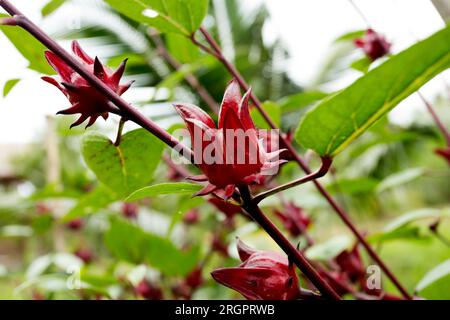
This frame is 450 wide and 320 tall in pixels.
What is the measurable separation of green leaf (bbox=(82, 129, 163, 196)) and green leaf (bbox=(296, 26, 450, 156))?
15cm

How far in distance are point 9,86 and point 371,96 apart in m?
0.45

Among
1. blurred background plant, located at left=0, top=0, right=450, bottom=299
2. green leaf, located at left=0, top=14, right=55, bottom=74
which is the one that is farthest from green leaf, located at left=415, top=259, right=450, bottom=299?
green leaf, located at left=0, top=14, right=55, bottom=74

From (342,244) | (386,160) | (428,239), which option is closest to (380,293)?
(342,244)

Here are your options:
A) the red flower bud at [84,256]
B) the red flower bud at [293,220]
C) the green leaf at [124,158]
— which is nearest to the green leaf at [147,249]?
the red flower bud at [293,220]

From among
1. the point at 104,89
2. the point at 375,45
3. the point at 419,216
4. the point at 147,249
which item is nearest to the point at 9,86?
the point at 104,89

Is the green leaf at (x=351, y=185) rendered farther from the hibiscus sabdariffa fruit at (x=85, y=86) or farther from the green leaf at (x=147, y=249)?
the hibiscus sabdariffa fruit at (x=85, y=86)

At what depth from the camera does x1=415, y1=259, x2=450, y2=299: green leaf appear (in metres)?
A: 0.50

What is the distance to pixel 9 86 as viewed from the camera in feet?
1.94

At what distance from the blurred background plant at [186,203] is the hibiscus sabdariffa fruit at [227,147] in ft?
0.54

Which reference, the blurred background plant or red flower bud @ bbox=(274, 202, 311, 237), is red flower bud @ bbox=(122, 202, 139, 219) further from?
red flower bud @ bbox=(274, 202, 311, 237)

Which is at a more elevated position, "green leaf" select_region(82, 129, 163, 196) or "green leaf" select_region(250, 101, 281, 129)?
"green leaf" select_region(250, 101, 281, 129)

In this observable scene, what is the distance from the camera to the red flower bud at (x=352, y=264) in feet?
2.20

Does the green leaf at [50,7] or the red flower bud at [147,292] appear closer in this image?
the green leaf at [50,7]
